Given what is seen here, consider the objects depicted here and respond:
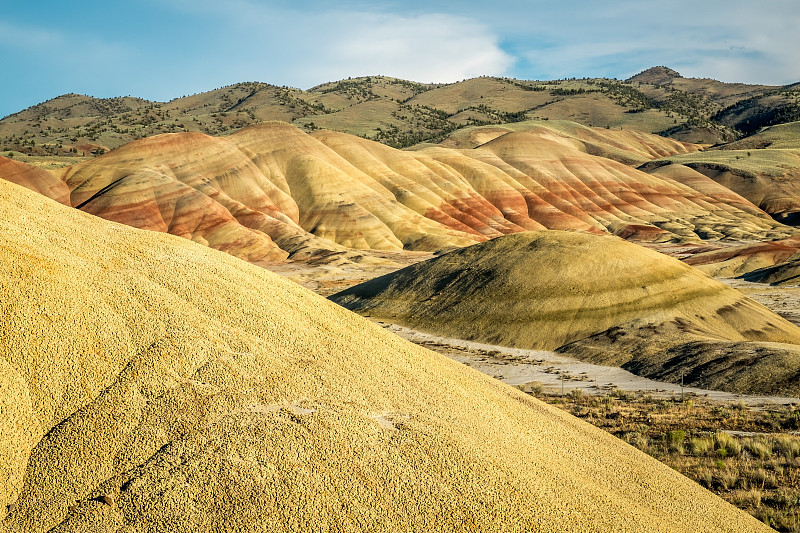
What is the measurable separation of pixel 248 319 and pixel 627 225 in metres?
121

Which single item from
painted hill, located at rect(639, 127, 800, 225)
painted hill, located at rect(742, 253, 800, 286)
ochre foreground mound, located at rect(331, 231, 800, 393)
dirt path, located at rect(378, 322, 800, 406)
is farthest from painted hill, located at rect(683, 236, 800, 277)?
painted hill, located at rect(639, 127, 800, 225)

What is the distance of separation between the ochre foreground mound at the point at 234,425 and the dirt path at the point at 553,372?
50.6ft

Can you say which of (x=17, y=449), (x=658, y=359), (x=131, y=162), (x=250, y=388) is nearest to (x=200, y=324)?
(x=250, y=388)

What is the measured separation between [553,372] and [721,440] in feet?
51.4

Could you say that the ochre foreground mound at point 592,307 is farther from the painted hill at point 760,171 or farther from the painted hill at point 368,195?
the painted hill at point 760,171

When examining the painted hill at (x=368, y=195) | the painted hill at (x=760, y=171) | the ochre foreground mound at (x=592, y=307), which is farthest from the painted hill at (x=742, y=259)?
the painted hill at (x=760, y=171)

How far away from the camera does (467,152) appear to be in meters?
151

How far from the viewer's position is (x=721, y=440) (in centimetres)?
1958

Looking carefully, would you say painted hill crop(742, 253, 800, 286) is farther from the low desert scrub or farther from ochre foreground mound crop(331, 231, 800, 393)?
the low desert scrub

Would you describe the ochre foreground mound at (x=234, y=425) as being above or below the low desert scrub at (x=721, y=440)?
above

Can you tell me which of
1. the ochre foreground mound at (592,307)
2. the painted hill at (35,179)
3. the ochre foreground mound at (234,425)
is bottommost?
the ochre foreground mound at (592,307)

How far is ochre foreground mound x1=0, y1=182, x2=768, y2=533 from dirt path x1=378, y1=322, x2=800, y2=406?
50.6 ft

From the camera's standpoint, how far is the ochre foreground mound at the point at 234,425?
855 cm

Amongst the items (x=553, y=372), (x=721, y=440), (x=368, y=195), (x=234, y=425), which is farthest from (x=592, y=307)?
(x=368, y=195)
